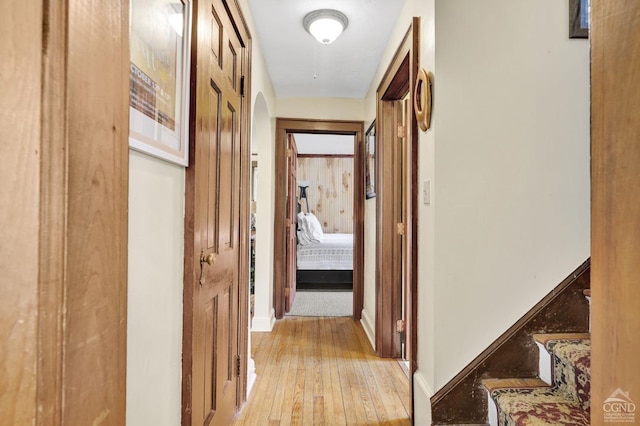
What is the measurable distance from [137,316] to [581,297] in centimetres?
175

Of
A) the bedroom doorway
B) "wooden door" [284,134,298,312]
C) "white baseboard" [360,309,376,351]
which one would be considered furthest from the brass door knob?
"wooden door" [284,134,298,312]

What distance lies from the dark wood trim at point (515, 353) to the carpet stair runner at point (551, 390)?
0.11 ft

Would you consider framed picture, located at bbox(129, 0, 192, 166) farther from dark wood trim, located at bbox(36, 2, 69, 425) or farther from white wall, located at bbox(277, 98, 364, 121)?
white wall, located at bbox(277, 98, 364, 121)

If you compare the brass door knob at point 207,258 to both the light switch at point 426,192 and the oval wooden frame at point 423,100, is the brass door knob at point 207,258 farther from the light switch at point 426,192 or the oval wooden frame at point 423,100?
the oval wooden frame at point 423,100

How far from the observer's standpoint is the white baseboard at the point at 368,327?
287 centimetres

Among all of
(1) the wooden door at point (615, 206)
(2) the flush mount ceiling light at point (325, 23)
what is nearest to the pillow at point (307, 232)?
(2) the flush mount ceiling light at point (325, 23)

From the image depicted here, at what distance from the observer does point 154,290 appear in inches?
38.0

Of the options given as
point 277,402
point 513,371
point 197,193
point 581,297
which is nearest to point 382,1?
point 197,193

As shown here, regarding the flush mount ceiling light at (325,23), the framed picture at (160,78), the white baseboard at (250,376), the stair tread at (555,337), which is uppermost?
the flush mount ceiling light at (325,23)

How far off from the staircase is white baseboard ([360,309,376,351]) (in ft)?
4.76

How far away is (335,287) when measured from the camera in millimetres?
5191

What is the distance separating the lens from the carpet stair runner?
1191 mm

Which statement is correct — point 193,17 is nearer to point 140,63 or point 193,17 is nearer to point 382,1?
point 140,63

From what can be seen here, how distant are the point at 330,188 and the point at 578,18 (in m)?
6.37
